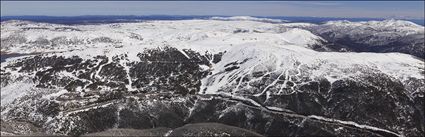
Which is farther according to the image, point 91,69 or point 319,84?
point 91,69

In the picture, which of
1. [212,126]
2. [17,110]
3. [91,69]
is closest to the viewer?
[212,126]

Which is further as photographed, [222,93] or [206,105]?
[222,93]

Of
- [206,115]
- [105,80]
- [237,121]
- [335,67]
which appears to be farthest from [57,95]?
[335,67]

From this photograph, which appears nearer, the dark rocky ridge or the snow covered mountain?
the dark rocky ridge

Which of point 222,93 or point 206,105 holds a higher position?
point 222,93

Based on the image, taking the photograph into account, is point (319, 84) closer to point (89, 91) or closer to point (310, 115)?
point (310, 115)
